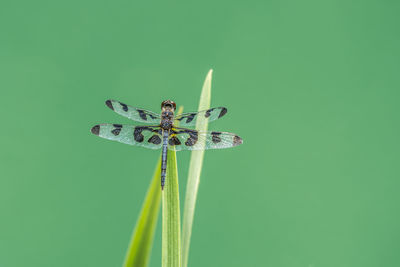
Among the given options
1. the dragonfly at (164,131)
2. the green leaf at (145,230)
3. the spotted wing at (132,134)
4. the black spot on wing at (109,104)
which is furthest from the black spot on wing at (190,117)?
the green leaf at (145,230)

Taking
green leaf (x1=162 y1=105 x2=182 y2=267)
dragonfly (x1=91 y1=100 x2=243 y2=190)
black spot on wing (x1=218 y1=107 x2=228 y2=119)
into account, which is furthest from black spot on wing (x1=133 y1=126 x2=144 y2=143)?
green leaf (x1=162 y1=105 x2=182 y2=267)

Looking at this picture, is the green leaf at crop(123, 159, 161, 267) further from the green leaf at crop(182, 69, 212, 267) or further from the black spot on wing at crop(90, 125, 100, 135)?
the black spot on wing at crop(90, 125, 100, 135)

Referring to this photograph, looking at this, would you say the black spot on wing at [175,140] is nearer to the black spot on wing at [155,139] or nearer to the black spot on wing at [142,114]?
the black spot on wing at [155,139]

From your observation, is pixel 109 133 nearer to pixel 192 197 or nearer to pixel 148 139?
pixel 148 139

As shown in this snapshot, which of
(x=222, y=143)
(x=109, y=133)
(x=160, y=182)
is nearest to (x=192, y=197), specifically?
(x=160, y=182)

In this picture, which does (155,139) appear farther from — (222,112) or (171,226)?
(171,226)

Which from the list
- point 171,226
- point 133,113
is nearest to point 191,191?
point 171,226
